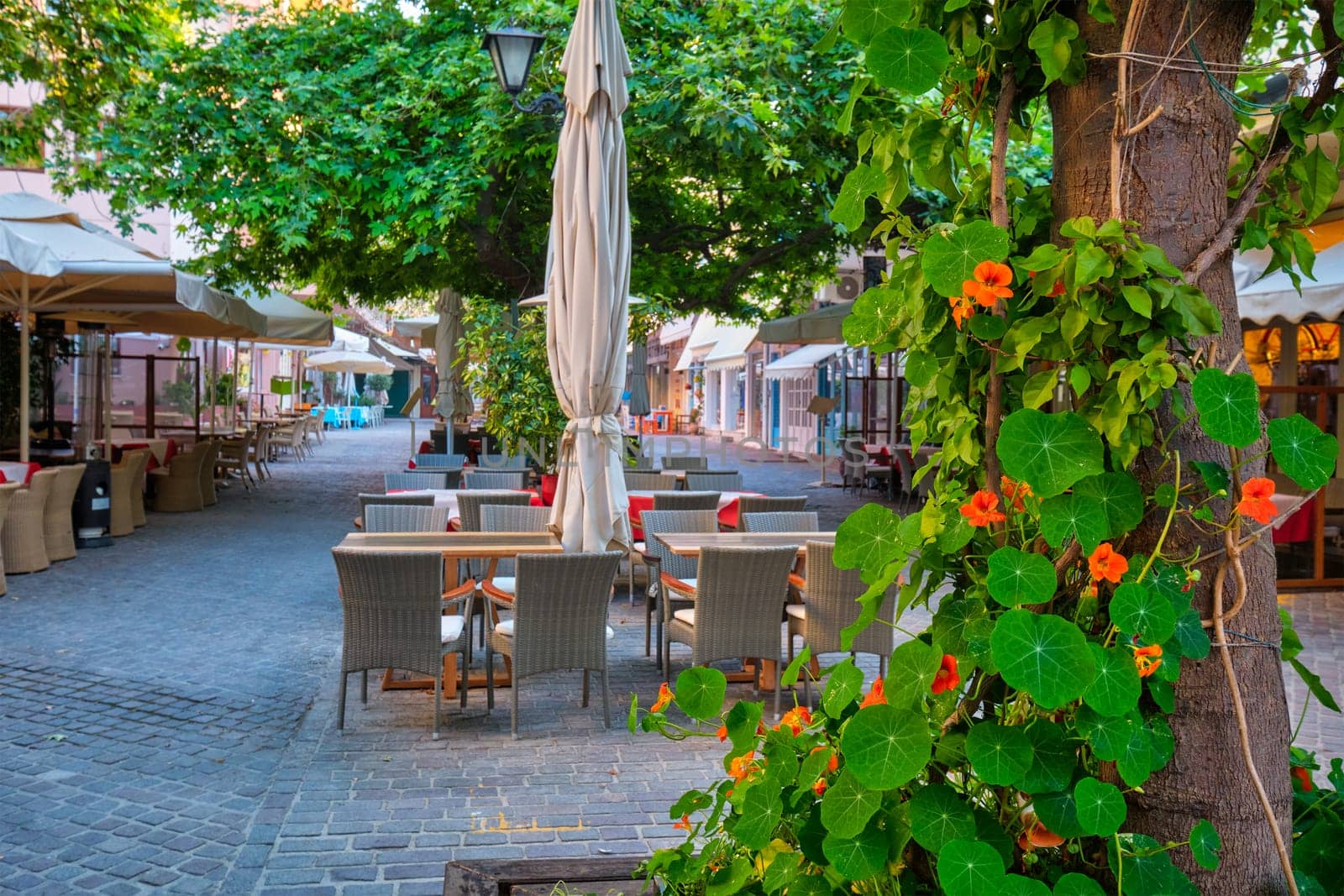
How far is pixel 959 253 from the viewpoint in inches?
59.9

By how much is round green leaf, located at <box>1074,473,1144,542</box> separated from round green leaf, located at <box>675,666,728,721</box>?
26.1 inches

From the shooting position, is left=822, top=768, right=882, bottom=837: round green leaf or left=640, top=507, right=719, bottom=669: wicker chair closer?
left=822, top=768, right=882, bottom=837: round green leaf

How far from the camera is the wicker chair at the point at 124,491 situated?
12.5 m

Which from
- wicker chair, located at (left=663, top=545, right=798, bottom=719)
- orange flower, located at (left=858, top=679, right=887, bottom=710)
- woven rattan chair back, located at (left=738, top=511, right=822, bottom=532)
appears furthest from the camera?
woven rattan chair back, located at (left=738, top=511, right=822, bottom=532)

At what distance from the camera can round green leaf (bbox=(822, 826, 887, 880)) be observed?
4.99 ft

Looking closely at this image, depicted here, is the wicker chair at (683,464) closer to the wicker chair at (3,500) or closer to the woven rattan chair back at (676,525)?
the woven rattan chair back at (676,525)

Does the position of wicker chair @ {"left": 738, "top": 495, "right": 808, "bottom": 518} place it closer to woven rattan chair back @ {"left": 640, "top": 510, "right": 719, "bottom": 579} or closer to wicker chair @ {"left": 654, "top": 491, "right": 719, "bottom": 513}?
wicker chair @ {"left": 654, "top": 491, "right": 719, "bottom": 513}

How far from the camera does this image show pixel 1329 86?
1.58 meters

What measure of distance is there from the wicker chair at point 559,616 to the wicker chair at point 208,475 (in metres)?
11.2

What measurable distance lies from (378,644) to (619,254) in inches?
114

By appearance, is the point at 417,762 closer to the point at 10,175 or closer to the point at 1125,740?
→ the point at 1125,740

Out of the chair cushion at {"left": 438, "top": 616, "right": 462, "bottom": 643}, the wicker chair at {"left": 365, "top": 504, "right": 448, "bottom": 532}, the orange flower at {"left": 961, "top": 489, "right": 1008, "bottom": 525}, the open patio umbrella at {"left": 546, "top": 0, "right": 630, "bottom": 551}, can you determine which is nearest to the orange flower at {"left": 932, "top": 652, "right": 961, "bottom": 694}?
the orange flower at {"left": 961, "top": 489, "right": 1008, "bottom": 525}

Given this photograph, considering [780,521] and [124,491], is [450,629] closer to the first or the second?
[780,521]

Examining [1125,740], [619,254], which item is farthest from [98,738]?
[1125,740]
